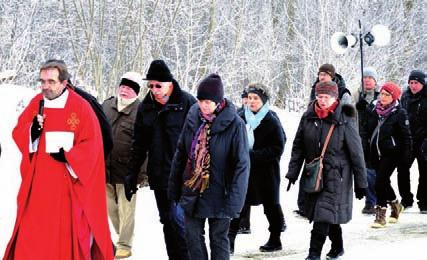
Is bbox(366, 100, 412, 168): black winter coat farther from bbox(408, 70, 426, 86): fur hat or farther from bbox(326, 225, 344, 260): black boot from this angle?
bbox(326, 225, 344, 260): black boot

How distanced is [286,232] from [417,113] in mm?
2791

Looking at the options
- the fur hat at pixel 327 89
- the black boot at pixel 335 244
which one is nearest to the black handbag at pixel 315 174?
the fur hat at pixel 327 89

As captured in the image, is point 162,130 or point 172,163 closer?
point 172,163

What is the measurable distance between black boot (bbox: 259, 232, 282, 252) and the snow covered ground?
3.1 inches

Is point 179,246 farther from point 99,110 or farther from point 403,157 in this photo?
point 403,157

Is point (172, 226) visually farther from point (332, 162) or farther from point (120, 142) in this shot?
point (332, 162)

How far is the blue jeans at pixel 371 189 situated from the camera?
34.9ft

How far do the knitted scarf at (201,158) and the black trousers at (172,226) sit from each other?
0.71m

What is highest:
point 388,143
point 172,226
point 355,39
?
point 355,39

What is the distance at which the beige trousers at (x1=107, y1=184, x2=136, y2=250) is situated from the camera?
8023 mm

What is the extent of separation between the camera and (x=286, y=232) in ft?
31.5

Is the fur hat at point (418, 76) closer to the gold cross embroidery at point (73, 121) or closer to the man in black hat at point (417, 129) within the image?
the man in black hat at point (417, 129)

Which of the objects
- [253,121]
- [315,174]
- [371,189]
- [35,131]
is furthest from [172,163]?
[371,189]

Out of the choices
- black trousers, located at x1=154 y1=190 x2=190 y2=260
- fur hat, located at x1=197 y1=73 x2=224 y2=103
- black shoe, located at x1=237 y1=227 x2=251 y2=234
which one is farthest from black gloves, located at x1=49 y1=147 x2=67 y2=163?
black shoe, located at x1=237 y1=227 x2=251 y2=234
